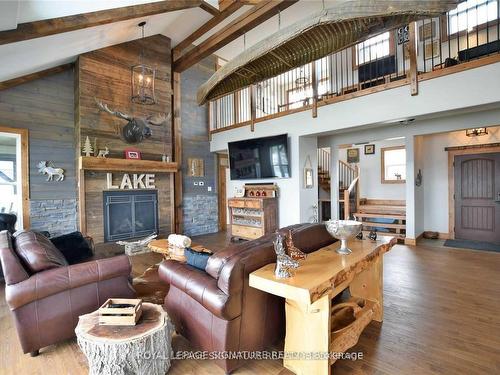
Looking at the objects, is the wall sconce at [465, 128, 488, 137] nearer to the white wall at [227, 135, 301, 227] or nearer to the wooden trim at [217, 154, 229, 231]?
the white wall at [227, 135, 301, 227]

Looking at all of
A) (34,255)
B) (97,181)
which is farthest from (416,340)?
(97,181)

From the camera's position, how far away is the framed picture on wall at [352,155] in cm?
874

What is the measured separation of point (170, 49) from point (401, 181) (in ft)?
24.0

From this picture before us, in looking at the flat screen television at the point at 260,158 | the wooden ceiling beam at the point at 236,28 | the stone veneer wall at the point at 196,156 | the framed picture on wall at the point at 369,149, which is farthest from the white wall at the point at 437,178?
the stone veneer wall at the point at 196,156

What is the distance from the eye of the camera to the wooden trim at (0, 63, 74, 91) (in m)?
4.44

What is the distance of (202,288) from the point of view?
70.2 inches

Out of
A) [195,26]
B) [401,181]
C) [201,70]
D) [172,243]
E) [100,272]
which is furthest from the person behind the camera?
[401,181]

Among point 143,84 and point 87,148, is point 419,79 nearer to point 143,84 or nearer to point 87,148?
point 143,84

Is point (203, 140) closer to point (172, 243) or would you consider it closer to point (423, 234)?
point (172, 243)

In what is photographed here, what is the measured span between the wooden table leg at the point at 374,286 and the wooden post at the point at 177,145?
485cm

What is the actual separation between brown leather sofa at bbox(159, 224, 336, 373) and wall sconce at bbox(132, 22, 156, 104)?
3.75 m

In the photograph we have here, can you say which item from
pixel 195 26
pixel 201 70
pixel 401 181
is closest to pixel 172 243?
pixel 195 26

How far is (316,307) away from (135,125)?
525 centimetres

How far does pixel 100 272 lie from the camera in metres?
2.23
